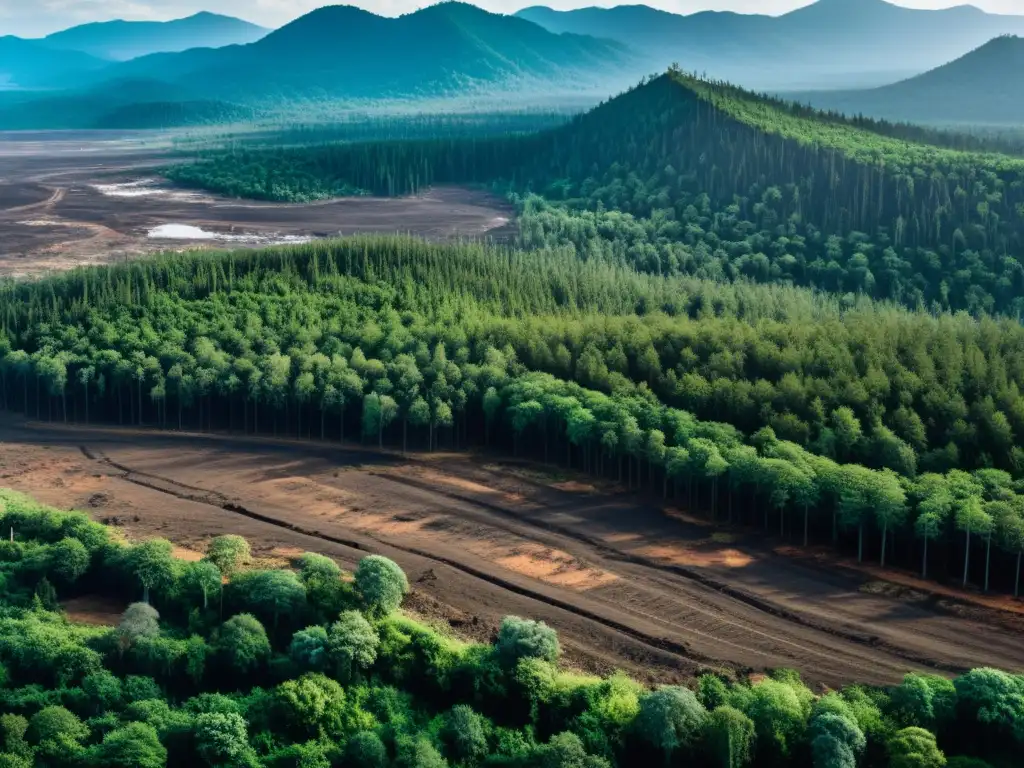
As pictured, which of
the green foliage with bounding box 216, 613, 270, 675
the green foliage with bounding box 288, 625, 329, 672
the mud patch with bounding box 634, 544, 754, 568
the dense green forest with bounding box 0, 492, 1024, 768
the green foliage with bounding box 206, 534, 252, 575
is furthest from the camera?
the mud patch with bounding box 634, 544, 754, 568

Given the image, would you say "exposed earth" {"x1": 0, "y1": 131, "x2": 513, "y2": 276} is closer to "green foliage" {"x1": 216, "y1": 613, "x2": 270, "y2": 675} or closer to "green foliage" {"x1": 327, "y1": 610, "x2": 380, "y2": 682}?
"green foliage" {"x1": 216, "y1": 613, "x2": 270, "y2": 675}

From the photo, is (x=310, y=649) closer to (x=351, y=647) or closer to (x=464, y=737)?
(x=351, y=647)

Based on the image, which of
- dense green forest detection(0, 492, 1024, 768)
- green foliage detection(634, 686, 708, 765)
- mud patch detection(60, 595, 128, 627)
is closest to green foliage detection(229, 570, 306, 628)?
dense green forest detection(0, 492, 1024, 768)

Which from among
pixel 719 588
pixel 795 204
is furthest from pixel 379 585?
pixel 795 204

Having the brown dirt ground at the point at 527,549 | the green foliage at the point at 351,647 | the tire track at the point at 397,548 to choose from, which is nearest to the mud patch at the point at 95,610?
the brown dirt ground at the point at 527,549

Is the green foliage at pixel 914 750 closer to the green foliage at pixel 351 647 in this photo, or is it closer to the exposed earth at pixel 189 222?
the green foliage at pixel 351 647
